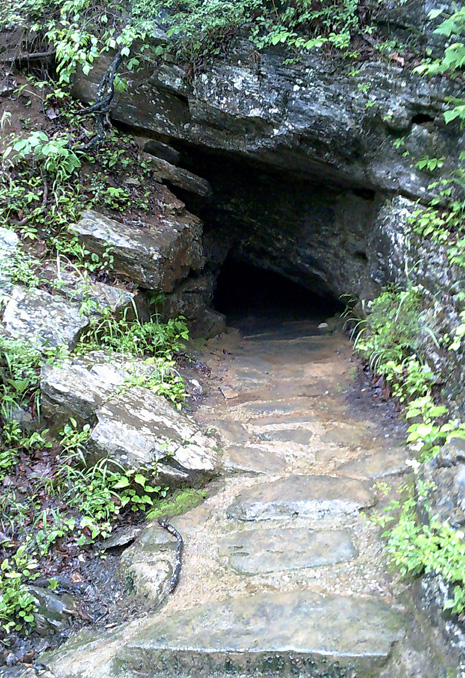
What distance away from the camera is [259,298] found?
9.45 m

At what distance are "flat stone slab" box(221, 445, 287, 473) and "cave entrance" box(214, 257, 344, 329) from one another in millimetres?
4745

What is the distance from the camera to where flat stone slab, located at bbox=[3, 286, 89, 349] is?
4195 mm

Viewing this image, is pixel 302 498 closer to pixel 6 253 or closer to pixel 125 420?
pixel 125 420

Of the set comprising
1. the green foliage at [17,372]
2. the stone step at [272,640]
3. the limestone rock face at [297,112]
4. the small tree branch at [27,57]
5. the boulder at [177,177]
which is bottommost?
the stone step at [272,640]

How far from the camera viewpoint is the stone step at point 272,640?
7.10 feet

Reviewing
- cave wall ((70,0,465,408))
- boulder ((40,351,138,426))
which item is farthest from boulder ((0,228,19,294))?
cave wall ((70,0,465,408))

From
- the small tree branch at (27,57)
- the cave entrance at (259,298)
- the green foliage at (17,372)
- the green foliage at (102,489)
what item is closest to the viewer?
the green foliage at (102,489)

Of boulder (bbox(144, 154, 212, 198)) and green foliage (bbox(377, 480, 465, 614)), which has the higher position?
boulder (bbox(144, 154, 212, 198))

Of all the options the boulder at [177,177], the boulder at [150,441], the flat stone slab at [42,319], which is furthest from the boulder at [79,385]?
the boulder at [177,177]

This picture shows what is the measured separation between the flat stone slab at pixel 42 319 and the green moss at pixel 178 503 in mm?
1643

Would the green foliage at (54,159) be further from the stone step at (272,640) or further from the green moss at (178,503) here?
the stone step at (272,640)

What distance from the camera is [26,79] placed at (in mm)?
6086

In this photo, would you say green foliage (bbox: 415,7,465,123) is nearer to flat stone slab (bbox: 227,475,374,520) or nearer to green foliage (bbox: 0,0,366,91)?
green foliage (bbox: 0,0,366,91)

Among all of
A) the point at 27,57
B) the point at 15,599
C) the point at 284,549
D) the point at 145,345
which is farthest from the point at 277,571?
the point at 27,57
